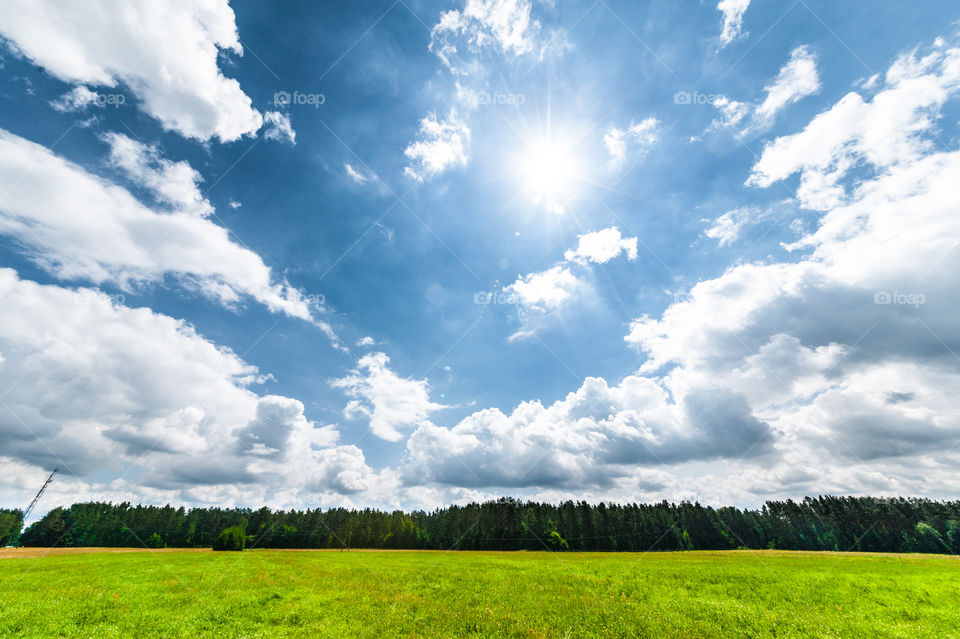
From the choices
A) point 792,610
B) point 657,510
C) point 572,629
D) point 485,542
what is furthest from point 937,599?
point 657,510

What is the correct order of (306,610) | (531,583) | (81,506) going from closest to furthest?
(306,610) → (531,583) → (81,506)

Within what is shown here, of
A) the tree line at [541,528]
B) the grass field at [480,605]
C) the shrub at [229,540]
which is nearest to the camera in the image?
the grass field at [480,605]

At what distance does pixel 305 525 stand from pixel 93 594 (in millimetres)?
132529

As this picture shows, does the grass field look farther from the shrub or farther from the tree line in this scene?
the tree line

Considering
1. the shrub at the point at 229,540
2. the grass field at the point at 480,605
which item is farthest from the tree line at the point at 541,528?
the grass field at the point at 480,605

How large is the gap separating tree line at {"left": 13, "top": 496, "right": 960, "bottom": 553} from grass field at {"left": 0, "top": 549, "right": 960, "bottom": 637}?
9617 centimetres

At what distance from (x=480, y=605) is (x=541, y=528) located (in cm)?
11487

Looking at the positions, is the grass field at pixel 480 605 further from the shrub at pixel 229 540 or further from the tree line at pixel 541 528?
the tree line at pixel 541 528

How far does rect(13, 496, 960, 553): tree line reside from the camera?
121125mm

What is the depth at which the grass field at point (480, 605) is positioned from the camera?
1852 centimetres

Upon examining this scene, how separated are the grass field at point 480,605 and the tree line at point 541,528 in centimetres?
9617

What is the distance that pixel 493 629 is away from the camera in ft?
61.5

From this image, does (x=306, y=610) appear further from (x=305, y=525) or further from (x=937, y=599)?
(x=305, y=525)

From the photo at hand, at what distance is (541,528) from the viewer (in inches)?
4840
